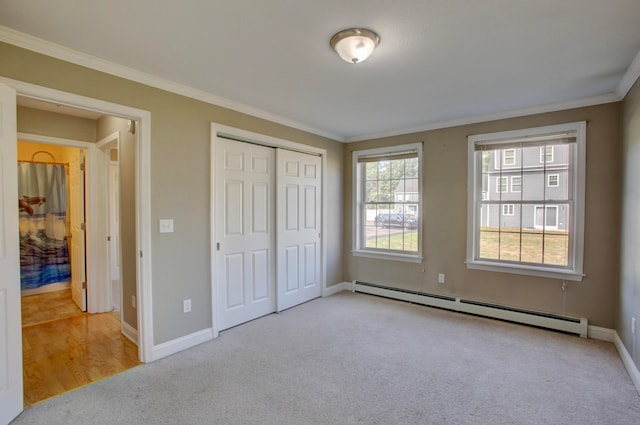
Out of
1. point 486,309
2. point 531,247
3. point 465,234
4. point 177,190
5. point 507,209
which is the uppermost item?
point 177,190

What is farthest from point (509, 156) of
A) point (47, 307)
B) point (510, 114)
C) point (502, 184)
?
point (47, 307)

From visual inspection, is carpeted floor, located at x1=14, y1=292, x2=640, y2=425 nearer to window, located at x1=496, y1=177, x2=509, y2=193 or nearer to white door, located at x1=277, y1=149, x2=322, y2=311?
white door, located at x1=277, y1=149, x2=322, y2=311

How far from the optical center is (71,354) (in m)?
2.86

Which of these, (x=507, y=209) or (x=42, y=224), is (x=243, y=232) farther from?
(x=42, y=224)

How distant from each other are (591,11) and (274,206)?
10.7 feet

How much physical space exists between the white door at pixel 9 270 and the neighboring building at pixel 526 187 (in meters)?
4.46

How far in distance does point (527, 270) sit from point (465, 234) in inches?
30.3

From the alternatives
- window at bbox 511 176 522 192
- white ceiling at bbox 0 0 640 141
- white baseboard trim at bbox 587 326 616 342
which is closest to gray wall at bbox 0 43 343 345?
white ceiling at bbox 0 0 640 141

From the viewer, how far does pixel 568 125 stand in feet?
10.8

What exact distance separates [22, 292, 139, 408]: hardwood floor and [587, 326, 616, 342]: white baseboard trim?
4508 millimetres

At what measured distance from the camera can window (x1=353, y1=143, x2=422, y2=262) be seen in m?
4.41

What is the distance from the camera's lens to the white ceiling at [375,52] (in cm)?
175

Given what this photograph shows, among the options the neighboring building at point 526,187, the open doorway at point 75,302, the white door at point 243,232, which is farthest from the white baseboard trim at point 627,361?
the open doorway at point 75,302

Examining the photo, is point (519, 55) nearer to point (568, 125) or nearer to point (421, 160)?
point (568, 125)
